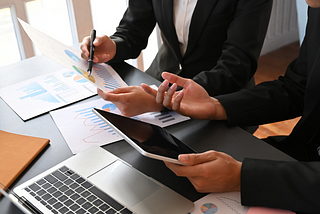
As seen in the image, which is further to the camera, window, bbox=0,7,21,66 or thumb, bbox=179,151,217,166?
window, bbox=0,7,21,66

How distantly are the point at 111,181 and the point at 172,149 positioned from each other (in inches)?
5.7

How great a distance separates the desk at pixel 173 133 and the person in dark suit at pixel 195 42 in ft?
0.48

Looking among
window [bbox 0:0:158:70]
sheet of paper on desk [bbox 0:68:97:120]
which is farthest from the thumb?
window [bbox 0:0:158:70]

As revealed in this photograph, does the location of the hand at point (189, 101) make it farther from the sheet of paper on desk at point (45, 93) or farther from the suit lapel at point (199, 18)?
the suit lapel at point (199, 18)

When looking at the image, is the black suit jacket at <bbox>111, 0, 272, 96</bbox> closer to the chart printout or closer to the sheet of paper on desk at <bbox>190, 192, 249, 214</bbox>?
the chart printout

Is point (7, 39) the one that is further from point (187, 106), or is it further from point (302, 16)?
point (302, 16)

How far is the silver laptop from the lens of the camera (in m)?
0.57

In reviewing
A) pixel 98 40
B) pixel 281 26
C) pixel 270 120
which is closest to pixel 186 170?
pixel 270 120

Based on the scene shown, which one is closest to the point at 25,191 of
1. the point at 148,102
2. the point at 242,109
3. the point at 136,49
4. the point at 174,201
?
the point at 174,201

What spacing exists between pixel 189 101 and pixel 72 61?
0.40 m

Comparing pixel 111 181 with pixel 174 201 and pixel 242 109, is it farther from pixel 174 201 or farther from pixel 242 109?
pixel 242 109

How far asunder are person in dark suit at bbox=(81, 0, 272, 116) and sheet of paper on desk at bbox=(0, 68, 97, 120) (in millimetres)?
121

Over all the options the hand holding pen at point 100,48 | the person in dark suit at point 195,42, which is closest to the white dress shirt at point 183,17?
the person in dark suit at point 195,42

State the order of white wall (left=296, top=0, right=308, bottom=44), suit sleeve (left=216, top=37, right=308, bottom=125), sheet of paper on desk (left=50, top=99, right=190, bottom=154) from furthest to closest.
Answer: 1. white wall (left=296, top=0, right=308, bottom=44)
2. suit sleeve (left=216, top=37, right=308, bottom=125)
3. sheet of paper on desk (left=50, top=99, right=190, bottom=154)
